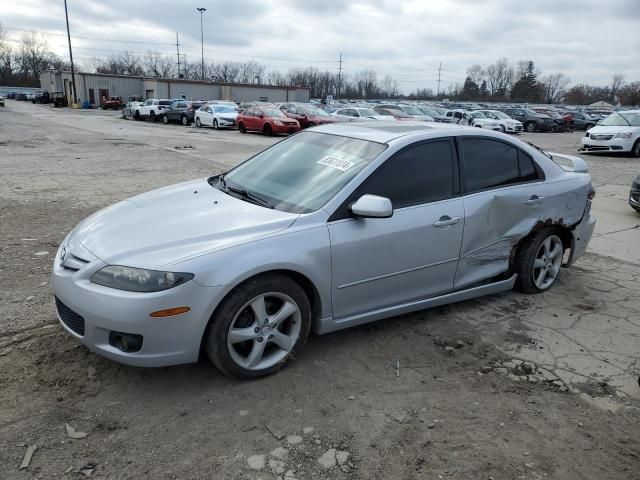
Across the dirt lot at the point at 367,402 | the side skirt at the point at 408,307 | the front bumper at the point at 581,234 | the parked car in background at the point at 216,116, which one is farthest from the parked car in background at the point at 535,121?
the side skirt at the point at 408,307

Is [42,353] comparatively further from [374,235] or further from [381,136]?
[381,136]

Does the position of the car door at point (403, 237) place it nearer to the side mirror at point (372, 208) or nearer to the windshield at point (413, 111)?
the side mirror at point (372, 208)

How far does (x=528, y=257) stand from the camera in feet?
15.3

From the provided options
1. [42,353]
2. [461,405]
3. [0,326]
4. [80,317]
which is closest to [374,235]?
[461,405]

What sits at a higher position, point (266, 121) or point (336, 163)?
point (336, 163)

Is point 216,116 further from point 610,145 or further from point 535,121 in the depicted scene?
point 535,121

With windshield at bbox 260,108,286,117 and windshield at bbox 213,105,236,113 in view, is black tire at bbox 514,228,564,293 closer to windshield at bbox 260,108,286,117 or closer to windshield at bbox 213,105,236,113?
windshield at bbox 260,108,286,117

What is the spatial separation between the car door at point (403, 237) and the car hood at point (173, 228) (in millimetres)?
480

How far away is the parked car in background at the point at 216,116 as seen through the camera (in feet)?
97.9

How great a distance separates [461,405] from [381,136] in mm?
2074

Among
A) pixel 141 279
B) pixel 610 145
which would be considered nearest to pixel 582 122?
pixel 610 145

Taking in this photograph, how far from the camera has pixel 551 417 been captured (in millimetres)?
3043

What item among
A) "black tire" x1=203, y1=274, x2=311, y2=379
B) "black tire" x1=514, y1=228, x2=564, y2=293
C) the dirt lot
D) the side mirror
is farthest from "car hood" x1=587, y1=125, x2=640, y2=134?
"black tire" x1=203, y1=274, x2=311, y2=379

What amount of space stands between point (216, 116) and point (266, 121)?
5.44m
